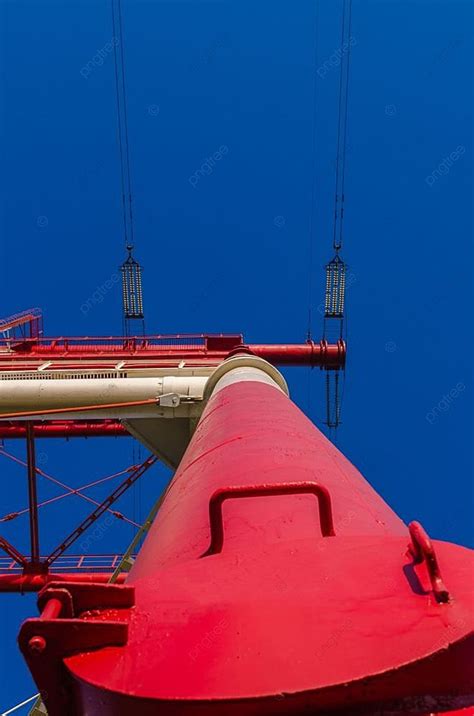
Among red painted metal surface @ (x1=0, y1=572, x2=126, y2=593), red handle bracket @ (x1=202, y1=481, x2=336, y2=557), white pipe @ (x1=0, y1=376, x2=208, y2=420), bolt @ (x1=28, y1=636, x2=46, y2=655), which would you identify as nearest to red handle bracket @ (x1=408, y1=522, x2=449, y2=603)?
red handle bracket @ (x1=202, y1=481, x2=336, y2=557)

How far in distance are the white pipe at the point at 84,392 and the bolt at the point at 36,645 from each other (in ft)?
24.4

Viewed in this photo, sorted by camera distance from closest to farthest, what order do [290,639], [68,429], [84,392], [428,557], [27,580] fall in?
[290,639] < [428,557] < [84,392] < [27,580] < [68,429]

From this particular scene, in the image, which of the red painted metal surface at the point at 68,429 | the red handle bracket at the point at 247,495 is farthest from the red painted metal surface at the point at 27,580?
the red handle bracket at the point at 247,495

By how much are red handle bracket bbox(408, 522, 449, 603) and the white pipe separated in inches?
290

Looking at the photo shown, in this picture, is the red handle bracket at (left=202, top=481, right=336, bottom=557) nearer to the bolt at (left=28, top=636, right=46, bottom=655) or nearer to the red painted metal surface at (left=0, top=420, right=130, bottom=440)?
the bolt at (left=28, top=636, right=46, bottom=655)

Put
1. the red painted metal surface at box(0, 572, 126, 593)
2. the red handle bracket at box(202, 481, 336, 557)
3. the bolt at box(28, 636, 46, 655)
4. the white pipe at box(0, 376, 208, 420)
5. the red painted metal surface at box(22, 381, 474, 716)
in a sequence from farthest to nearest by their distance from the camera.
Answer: the red painted metal surface at box(0, 572, 126, 593), the white pipe at box(0, 376, 208, 420), the red handle bracket at box(202, 481, 336, 557), the bolt at box(28, 636, 46, 655), the red painted metal surface at box(22, 381, 474, 716)

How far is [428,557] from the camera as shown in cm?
116

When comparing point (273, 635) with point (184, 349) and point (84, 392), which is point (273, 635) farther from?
point (184, 349)

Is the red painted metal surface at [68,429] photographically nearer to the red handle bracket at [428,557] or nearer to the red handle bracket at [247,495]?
the red handle bracket at [247,495]

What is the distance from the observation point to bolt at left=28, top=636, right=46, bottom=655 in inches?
43.0

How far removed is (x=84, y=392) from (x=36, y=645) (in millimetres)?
8015

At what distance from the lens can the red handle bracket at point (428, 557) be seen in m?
1.10

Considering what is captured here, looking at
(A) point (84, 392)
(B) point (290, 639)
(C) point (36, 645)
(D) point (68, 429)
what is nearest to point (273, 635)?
(B) point (290, 639)

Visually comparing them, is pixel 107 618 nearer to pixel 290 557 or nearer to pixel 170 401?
pixel 290 557
